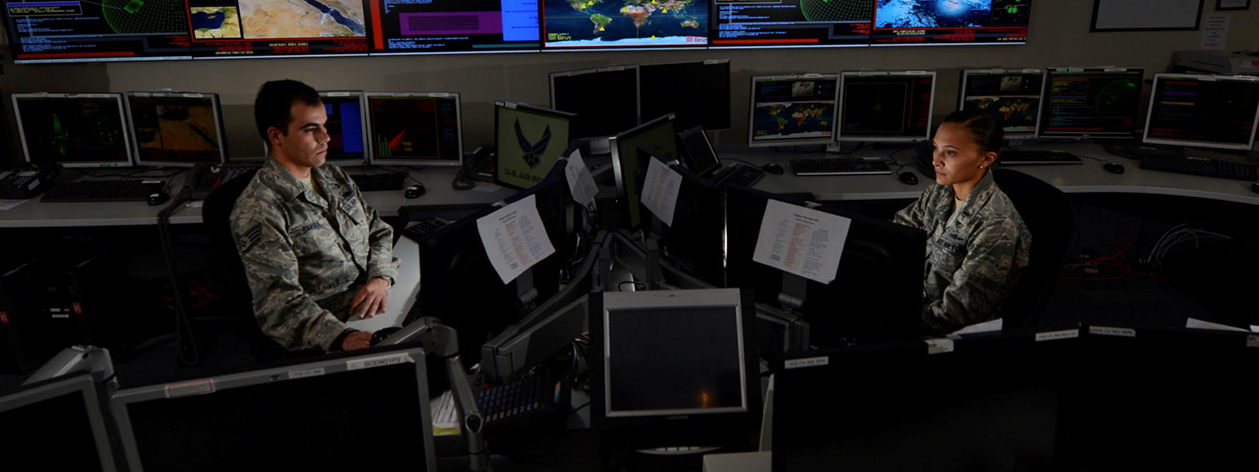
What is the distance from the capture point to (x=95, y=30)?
12.2ft

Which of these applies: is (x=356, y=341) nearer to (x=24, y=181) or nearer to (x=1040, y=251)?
(x=1040, y=251)

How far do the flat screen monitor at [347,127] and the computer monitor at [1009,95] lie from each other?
276cm

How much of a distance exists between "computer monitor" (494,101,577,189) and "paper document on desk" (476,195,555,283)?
131 centimetres

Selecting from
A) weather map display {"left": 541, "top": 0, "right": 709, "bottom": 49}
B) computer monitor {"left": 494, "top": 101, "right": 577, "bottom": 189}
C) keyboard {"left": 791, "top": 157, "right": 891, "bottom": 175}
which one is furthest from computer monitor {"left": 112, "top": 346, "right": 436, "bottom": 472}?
weather map display {"left": 541, "top": 0, "right": 709, "bottom": 49}

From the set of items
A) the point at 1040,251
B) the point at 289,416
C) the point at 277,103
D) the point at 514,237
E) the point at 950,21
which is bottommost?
the point at 1040,251

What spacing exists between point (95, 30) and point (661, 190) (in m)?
3.02

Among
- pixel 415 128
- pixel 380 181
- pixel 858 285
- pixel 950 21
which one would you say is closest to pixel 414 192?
pixel 380 181

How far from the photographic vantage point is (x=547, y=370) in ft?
6.09

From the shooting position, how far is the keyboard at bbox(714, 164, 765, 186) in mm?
3537

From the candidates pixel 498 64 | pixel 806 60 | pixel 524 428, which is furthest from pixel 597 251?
pixel 806 60

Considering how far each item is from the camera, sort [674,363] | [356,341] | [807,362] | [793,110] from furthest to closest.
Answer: [793,110]
[356,341]
[674,363]
[807,362]

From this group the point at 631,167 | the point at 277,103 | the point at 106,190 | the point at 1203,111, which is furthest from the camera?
the point at 1203,111

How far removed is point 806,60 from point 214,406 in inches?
133

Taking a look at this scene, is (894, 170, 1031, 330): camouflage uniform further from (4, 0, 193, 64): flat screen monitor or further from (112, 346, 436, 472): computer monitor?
(4, 0, 193, 64): flat screen monitor
